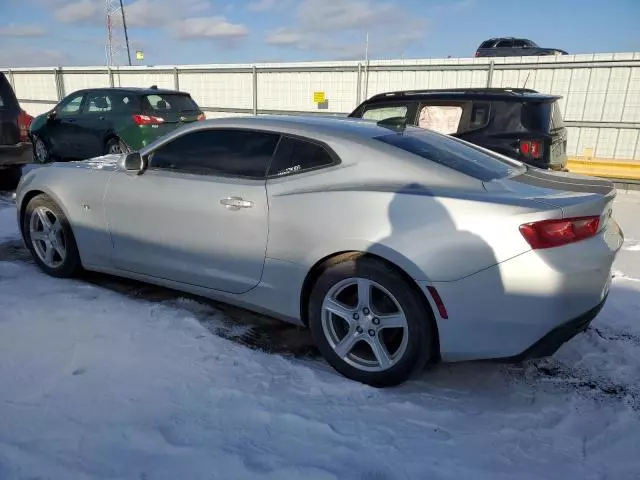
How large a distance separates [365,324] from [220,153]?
150cm

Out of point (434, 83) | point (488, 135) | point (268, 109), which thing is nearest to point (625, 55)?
point (434, 83)

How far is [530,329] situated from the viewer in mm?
2381

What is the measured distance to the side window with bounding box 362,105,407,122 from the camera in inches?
265

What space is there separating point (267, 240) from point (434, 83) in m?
10.5

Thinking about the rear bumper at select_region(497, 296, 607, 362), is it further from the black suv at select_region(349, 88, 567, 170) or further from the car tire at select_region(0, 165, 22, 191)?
the car tire at select_region(0, 165, 22, 191)

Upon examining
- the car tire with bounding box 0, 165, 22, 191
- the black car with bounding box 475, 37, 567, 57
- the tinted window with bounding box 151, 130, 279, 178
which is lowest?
the car tire with bounding box 0, 165, 22, 191

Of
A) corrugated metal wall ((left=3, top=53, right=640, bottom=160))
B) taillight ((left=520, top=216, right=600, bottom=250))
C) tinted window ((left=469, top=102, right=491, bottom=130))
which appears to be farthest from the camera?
corrugated metal wall ((left=3, top=53, right=640, bottom=160))

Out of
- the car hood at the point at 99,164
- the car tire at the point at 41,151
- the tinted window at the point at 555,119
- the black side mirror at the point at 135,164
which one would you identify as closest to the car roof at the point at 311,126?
the black side mirror at the point at 135,164

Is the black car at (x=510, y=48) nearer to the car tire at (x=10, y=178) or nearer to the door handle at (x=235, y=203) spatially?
the car tire at (x=10, y=178)

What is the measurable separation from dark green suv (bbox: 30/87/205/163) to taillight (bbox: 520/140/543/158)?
6.30 m

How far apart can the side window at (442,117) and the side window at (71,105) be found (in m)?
6.98

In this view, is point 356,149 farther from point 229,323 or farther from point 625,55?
point 625,55

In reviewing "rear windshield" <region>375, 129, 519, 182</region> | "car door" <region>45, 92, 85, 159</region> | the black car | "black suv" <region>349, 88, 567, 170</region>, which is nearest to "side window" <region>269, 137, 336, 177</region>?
"rear windshield" <region>375, 129, 519, 182</region>

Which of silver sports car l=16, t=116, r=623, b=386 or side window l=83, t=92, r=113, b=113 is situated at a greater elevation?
side window l=83, t=92, r=113, b=113
